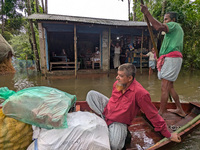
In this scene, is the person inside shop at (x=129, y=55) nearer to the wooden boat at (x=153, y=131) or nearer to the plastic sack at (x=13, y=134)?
the wooden boat at (x=153, y=131)

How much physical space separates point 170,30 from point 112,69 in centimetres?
699

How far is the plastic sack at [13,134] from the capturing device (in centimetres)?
124

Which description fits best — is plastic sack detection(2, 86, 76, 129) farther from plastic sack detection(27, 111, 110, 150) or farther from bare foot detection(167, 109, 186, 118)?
bare foot detection(167, 109, 186, 118)

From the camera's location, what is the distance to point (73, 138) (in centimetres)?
128

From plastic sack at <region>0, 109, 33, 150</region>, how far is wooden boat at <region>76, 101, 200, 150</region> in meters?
1.02

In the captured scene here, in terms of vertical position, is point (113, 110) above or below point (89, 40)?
below

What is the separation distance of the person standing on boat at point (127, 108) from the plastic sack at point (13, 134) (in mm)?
916

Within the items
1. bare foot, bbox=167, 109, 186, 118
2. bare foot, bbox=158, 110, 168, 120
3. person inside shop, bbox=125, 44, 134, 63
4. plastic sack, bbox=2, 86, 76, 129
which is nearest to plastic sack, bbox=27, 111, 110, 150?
plastic sack, bbox=2, 86, 76, 129

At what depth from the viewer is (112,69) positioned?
30.5 ft

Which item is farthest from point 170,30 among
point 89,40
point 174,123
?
point 89,40

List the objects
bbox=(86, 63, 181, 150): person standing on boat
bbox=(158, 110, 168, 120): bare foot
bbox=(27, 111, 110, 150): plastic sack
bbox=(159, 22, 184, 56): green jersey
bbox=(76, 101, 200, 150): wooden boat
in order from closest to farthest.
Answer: bbox=(27, 111, 110, 150): plastic sack
bbox=(86, 63, 181, 150): person standing on boat
bbox=(76, 101, 200, 150): wooden boat
bbox=(159, 22, 184, 56): green jersey
bbox=(158, 110, 168, 120): bare foot

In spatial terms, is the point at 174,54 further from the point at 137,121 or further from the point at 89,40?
the point at 89,40

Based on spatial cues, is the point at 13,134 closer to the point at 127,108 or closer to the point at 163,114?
the point at 127,108

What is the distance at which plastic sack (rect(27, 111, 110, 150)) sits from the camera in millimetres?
1221
